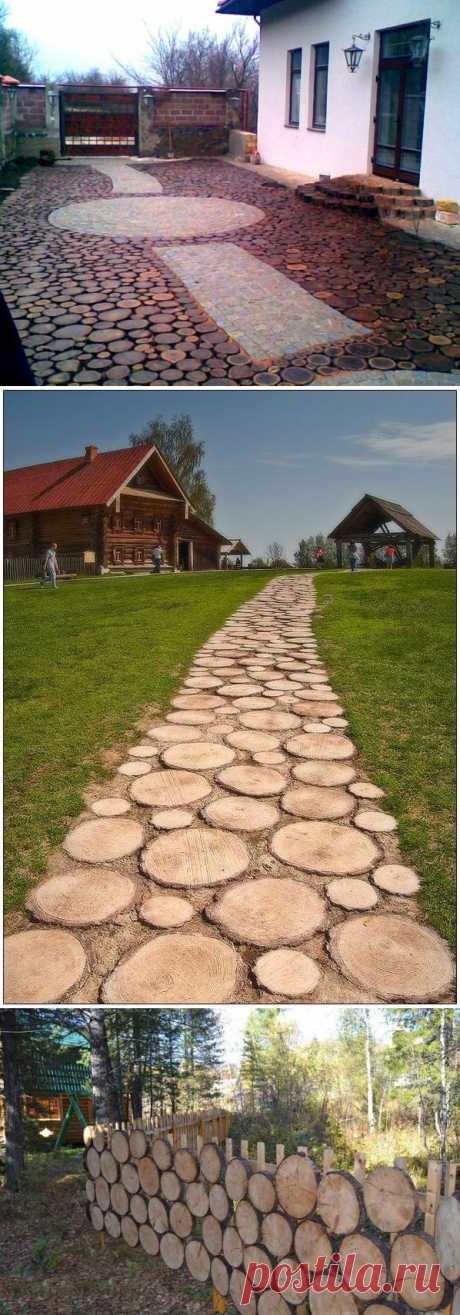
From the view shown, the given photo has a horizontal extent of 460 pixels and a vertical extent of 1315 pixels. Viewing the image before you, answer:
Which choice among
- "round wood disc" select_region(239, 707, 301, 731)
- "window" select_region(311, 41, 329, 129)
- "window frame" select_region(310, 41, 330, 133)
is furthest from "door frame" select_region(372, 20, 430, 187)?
"round wood disc" select_region(239, 707, 301, 731)

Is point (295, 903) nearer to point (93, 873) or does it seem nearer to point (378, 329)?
point (93, 873)

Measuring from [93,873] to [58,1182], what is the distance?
4.09m

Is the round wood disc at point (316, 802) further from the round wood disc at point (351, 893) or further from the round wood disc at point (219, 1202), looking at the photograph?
the round wood disc at point (219, 1202)

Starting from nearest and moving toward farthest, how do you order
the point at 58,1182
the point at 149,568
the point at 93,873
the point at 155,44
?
the point at 93,873 < the point at 149,568 < the point at 58,1182 < the point at 155,44

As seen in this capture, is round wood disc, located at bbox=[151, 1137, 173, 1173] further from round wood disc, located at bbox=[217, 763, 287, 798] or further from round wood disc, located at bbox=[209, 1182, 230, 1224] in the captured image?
round wood disc, located at bbox=[217, 763, 287, 798]

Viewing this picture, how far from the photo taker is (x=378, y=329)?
5.34 meters

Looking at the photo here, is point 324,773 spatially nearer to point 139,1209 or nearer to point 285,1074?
point 139,1209

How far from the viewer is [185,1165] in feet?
11.1

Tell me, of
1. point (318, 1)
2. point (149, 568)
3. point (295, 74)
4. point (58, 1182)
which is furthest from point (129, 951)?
point (295, 74)

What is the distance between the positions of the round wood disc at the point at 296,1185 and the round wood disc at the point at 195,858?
4.16 ft

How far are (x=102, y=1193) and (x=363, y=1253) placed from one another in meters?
1.99

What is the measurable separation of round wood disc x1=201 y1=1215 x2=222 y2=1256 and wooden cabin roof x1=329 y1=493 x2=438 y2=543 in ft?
9.19

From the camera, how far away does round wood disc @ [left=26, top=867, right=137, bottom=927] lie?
81.7 inches

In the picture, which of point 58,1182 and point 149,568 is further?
point 58,1182
